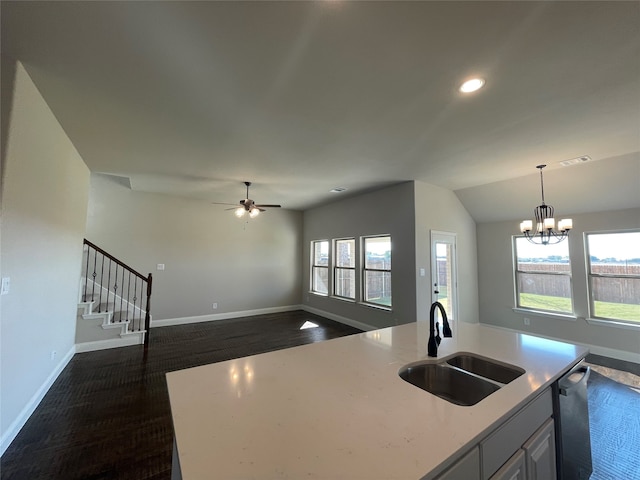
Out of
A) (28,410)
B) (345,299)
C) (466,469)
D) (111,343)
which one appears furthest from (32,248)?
(345,299)

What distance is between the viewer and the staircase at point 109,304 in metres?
4.20

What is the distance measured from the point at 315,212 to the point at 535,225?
4.75 metres

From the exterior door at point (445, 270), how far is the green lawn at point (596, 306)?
1407 mm

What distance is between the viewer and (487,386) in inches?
54.7

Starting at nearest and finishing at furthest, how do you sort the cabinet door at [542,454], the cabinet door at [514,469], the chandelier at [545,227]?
the cabinet door at [514,469] < the cabinet door at [542,454] < the chandelier at [545,227]

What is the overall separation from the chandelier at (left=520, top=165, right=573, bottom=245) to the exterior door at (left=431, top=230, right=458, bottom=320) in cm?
119

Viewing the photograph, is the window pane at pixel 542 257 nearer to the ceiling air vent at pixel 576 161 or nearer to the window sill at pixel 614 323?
the window sill at pixel 614 323

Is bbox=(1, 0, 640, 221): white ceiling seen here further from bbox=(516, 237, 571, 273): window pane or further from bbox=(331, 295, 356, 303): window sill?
bbox=(331, 295, 356, 303): window sill

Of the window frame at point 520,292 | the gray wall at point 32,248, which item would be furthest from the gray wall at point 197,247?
the window frame at point 520,292

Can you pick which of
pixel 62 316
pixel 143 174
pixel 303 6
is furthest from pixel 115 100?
pixel 62 316

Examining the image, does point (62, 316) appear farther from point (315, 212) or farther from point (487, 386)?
point (315, 212)

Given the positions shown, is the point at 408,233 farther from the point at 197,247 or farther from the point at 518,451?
the point at 197,247

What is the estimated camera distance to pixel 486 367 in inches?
63.2

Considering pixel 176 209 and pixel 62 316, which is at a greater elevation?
pixel 176 209
